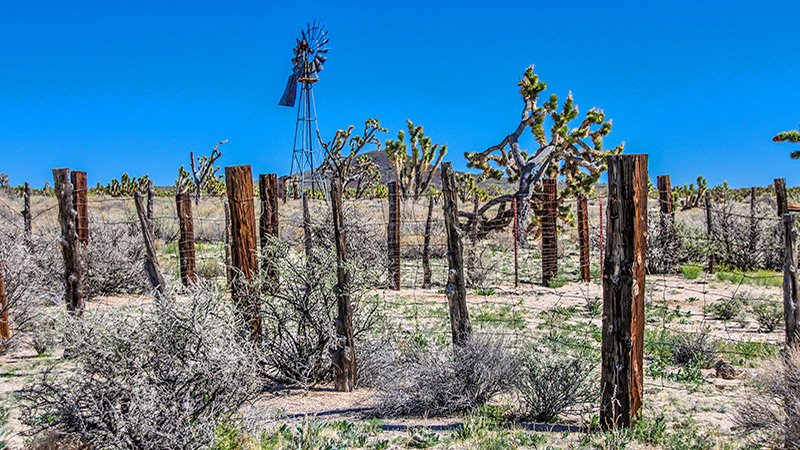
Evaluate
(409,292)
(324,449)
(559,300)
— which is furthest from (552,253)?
(324,449)

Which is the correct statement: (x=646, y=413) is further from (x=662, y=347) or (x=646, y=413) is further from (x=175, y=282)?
(x=175, y=282)

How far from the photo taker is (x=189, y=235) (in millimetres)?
10844

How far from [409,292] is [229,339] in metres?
7.57

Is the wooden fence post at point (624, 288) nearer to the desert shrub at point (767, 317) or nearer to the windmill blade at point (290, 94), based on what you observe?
the desert shrub at point (767, 317)

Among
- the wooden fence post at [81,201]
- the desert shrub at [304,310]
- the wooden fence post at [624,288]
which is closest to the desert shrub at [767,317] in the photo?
the wooden fence post at [624,288]

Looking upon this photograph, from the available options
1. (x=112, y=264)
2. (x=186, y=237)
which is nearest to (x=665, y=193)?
(x=186, y=237)

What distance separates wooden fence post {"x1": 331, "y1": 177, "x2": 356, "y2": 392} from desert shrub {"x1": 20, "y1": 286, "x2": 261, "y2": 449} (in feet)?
5.15

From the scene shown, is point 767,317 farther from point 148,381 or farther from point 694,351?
point 148,381

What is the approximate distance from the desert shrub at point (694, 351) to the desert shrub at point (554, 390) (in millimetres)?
1991

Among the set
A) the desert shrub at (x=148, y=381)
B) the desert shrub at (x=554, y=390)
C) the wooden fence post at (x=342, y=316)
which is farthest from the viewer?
the wooden fence post at (x=342, y=316)

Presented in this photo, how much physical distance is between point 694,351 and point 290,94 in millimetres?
19808

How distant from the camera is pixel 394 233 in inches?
433

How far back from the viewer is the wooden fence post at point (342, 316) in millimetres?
5207

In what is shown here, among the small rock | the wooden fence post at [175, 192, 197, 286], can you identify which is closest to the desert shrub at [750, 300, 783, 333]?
the small rock
